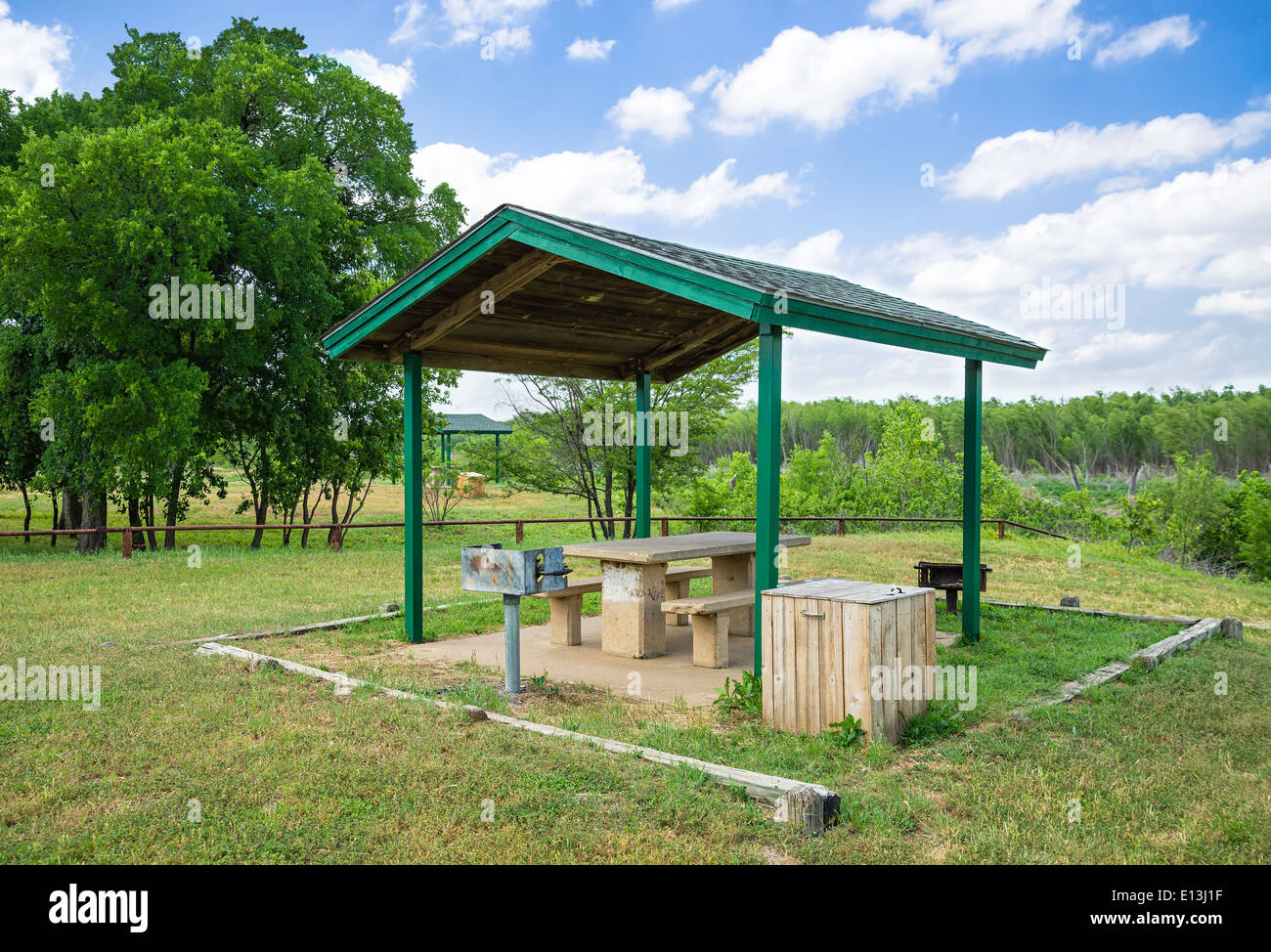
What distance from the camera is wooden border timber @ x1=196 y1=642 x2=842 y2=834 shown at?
4.21 metres

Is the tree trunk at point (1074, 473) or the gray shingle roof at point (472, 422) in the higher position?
the gray shingle roof at point (472, 422)

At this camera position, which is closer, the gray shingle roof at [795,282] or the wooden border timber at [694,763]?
the wooden border timber at [694,763]

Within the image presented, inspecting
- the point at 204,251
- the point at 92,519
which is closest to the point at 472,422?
the point at 92,519

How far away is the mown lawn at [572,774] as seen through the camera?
4.03 metres

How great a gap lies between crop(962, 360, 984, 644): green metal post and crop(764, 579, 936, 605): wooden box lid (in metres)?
3.13

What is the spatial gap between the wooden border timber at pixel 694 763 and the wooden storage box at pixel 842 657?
3.06 ft

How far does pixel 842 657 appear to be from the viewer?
5.61 meters

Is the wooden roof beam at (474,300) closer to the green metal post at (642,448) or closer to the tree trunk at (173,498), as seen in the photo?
the green metal post at (642,448)

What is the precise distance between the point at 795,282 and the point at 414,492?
434cm

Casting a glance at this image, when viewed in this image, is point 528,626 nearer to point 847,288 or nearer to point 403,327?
point 403,327

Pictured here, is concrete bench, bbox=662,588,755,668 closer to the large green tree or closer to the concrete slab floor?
the concrete slab floor

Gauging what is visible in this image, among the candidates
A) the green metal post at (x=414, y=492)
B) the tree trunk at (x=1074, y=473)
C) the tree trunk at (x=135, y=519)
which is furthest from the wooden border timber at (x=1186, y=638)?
the tree trunk at (x=1074, y=473)
